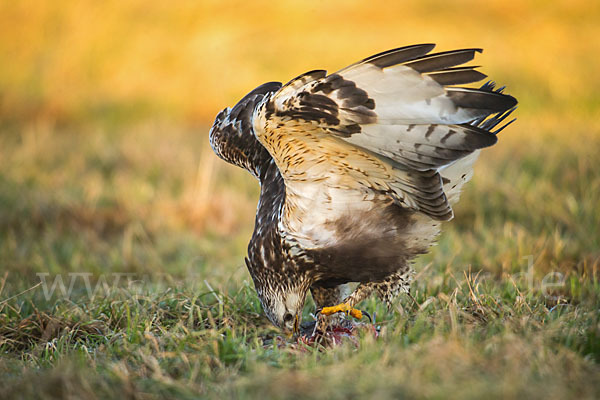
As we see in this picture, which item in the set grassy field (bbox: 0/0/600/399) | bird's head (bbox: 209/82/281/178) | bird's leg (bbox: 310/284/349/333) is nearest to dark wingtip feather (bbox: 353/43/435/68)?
grassy field (bbox: 0/0/600/399)

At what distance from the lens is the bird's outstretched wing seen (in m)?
2.32

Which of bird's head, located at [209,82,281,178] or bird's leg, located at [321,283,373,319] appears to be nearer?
bird's leg, located at [321,283,373,319]

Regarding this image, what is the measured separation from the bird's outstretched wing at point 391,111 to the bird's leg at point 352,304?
0.70 meters

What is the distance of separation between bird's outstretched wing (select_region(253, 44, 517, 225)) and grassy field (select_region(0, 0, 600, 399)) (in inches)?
28.6

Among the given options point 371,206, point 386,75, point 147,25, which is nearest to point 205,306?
point 371,206

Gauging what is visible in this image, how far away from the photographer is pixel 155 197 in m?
6.00

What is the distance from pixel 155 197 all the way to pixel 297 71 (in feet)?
16.0

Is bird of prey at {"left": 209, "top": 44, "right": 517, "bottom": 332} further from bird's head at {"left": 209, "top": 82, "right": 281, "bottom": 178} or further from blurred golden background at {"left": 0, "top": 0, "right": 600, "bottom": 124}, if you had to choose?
blurred golden background at {"left": 0, "top": 0, "right": 600, "bottom": 124}

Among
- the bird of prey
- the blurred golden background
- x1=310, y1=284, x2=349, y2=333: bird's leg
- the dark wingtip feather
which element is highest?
the blurred golden background

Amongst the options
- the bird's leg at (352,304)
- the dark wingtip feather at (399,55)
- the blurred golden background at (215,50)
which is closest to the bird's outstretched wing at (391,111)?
the dark wingtip feather at (399,55)

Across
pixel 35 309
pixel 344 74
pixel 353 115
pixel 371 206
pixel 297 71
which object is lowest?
pixel 35 309

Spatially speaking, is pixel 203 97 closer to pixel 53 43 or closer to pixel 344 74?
pixel 53 43

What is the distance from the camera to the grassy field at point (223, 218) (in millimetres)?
2180

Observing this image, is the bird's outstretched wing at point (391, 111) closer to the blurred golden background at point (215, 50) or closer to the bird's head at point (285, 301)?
the bird's head at point (285, 301)
